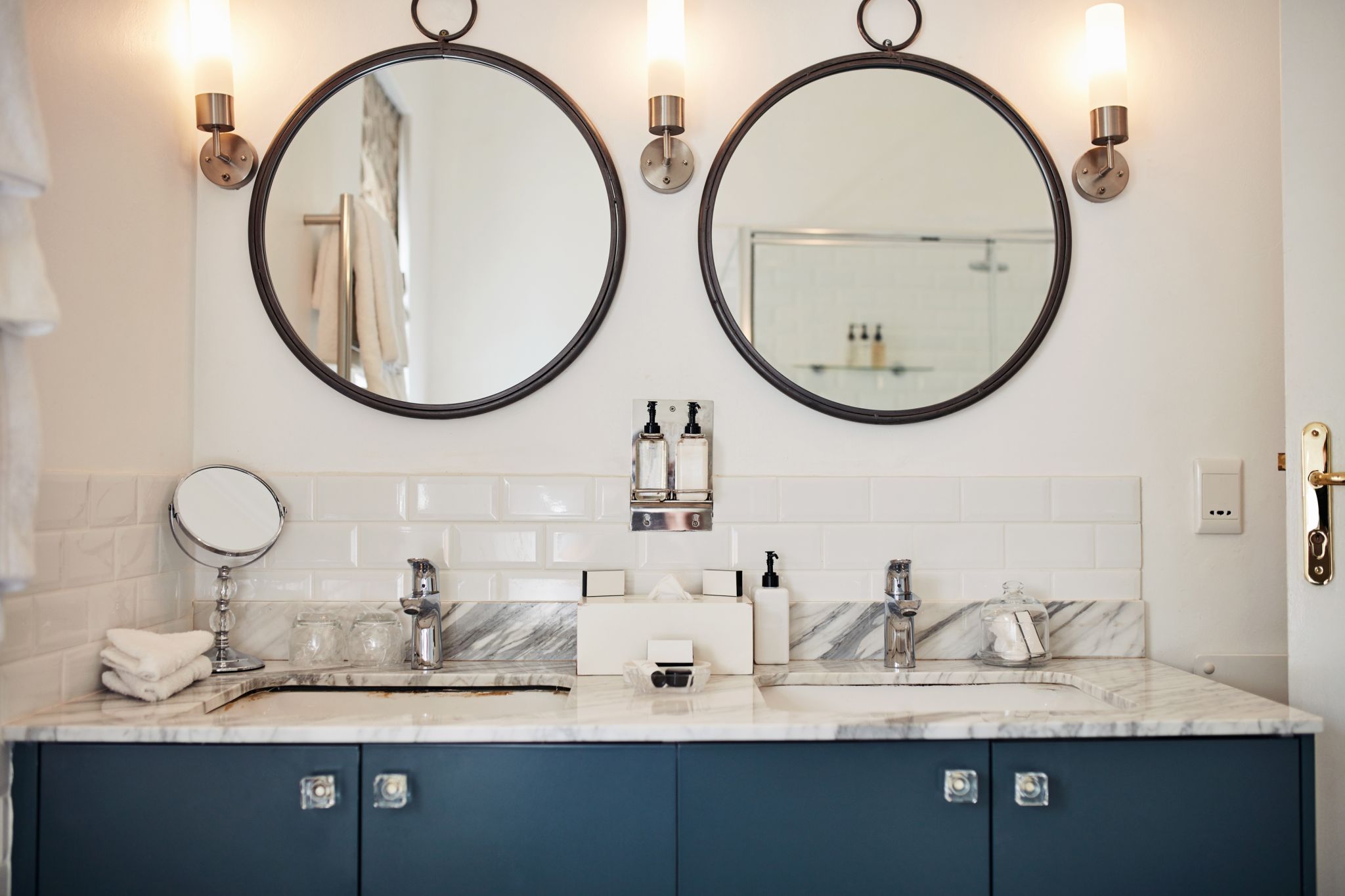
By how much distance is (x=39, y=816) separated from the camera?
4.52 feet

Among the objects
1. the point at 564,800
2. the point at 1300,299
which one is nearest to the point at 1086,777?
the point at 564,800

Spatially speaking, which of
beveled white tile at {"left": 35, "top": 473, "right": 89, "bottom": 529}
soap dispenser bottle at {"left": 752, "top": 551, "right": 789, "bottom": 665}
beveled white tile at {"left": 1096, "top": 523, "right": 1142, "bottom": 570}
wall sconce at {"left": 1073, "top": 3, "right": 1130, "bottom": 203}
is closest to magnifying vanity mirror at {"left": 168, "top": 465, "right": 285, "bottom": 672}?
beveled white tile at {"left": 35, "top": 473, "right": 89, "bottom": 529}

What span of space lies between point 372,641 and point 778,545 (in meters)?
0.84

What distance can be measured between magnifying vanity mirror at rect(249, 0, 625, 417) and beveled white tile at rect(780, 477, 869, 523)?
54 centimetres

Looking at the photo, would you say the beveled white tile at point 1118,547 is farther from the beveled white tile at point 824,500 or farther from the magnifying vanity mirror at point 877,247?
the beveled white tile at point 824,500

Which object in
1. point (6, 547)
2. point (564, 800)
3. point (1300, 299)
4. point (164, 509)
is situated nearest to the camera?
point (6, 547)

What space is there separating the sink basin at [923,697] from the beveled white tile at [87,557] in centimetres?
119

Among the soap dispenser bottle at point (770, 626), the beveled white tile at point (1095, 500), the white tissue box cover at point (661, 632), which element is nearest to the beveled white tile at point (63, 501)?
the white tissue box cover at point (661, 632)

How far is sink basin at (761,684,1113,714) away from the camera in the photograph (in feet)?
5.67

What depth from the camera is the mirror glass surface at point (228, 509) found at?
5.97 ft

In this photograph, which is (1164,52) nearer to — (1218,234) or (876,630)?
(1218,234)

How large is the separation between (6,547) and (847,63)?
1747 millimetres

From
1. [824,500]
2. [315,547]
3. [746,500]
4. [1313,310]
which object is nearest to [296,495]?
[315,547]

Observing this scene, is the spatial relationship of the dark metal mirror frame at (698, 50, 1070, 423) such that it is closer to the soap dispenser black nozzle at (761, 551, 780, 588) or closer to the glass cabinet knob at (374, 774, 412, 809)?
the soap dispenser black nozzle at (761, 551, 780, 588)
